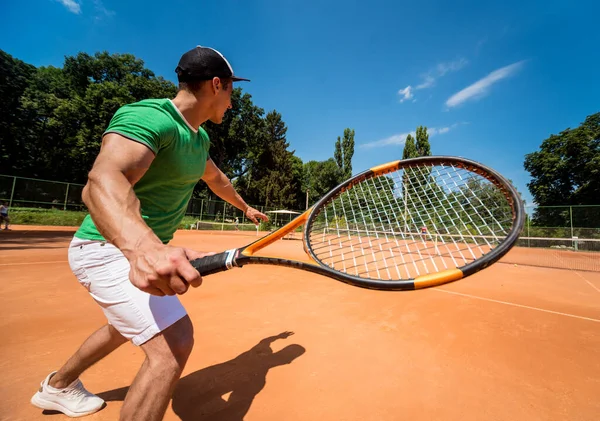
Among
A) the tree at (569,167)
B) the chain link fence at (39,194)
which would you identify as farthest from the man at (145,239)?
the tree at (569,167)

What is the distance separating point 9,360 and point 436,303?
15.9 ft

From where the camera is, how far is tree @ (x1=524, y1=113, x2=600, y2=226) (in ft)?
92.1

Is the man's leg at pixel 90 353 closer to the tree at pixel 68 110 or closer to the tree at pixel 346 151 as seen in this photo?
the tree at pixel 68 110

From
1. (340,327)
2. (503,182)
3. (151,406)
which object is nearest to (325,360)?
(340,327)

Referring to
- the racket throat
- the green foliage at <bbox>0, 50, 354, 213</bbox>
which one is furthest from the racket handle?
the green foliage at <bbox>0, 50, 354, 213</bbox>

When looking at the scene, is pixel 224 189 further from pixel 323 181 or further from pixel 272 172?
pixel 323 181

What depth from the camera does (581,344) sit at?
297 centimetres

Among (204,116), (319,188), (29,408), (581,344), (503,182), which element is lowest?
(29,408)

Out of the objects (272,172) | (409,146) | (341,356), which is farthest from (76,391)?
(272,172)

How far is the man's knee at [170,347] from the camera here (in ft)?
3.79

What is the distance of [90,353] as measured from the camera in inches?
66.2

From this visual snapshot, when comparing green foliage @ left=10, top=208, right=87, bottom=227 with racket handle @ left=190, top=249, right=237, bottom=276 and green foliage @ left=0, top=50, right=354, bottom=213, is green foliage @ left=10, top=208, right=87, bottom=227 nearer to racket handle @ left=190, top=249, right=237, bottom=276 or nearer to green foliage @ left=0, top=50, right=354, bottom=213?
green foliage @ left=0, top=50, right=354, bottom=213

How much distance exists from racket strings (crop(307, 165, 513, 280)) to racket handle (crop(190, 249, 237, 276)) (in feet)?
2.66

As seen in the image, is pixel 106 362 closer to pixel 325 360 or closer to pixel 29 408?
pixel 29 408
